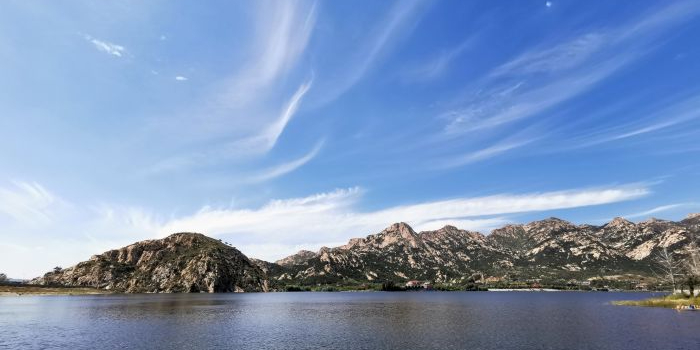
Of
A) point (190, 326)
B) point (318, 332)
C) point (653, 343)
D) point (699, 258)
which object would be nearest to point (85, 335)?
point (190, 326)

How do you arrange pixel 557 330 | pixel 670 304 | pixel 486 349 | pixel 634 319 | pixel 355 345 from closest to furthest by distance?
1. pixel 486 349
2. pixel 355 345
3. pixel 557 330
4. pixel 634 319
5. pixel 670 304

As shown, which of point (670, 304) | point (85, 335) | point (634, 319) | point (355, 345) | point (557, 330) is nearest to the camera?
point (355, 345)

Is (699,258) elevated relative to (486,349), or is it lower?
elevated

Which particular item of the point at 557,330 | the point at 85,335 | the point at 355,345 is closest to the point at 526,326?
the point at 557,330

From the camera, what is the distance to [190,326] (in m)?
110

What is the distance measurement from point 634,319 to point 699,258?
6923cm

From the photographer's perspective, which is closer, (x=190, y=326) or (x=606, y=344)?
(x=606, y=344)

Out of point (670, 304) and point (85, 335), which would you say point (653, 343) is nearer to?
point (670, 304)

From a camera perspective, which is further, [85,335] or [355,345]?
[85,335]

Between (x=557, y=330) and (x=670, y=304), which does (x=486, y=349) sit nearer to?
(x=557, y=330)

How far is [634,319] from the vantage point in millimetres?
115750

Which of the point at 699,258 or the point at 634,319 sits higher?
the point at 699,258

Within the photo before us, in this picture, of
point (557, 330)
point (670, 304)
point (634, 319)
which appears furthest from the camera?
point (670, 304)

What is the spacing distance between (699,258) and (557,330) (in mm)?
104475
